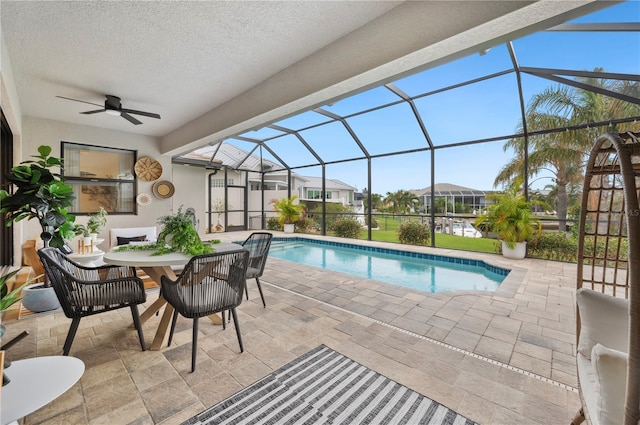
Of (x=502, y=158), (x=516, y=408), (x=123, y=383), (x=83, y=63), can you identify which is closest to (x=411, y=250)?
(x=502, y=158)

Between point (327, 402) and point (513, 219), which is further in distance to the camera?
point (513, 219)

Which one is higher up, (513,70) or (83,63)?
(513,70)

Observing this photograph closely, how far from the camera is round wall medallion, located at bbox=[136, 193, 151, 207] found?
6.19m

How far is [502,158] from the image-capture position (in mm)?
6082

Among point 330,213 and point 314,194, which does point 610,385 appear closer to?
point 330,213

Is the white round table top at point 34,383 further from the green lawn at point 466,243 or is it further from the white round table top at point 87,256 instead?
the green lawn at point 466,243

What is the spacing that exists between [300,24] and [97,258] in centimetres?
383

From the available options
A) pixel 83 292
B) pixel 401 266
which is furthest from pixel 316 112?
pixel 83 292

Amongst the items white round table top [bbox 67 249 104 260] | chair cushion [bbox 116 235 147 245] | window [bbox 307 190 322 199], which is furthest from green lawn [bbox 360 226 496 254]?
white round table top [bbox 67 249 104 260]

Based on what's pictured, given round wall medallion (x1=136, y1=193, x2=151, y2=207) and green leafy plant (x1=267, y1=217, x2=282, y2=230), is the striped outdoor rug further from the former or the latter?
green leafy plant (x1=267, y1=217, x2=282, y2=230)

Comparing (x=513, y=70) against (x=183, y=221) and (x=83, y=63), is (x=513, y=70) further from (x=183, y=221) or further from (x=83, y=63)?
(x=83, y=63)

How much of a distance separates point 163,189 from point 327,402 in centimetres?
635

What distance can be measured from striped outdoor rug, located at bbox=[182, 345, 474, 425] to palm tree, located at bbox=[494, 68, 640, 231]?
18.0ft

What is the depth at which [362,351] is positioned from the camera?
2248 millimetres
